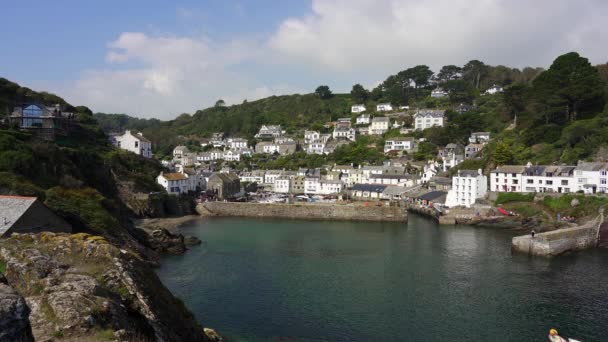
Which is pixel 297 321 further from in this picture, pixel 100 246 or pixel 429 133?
pixel 429 133

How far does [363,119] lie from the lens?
7644cm

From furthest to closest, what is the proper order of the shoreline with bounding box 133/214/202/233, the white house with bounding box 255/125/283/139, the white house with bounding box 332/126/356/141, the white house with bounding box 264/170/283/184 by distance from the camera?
the white house with bounding box 255/125/283/139 < the white house with bounding box 332/126/356/141 < the white house with bounding box 264/170/283/184 < the shoreline with bounding box 133/214/202/233

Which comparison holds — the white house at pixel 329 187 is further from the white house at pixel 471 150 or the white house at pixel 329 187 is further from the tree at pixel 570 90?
the tree at pixel 570 90

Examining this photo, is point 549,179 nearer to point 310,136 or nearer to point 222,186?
point 222,186

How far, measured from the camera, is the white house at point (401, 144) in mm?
60841

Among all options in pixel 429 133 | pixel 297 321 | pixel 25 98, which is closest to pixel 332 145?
pixel 429 133

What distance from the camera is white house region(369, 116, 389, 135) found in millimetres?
70750

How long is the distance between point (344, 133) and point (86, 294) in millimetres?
65979

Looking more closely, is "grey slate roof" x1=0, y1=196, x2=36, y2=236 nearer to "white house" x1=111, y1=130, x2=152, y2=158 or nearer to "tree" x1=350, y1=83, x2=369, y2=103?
"white house" x1=111, y1=130, x2=152, y2=158

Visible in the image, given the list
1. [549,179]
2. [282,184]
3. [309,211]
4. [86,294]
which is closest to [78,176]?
[309,211]

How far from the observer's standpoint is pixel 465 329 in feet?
50.5

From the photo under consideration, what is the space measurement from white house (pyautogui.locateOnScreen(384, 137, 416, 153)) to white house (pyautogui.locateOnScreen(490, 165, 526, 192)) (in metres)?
20.8

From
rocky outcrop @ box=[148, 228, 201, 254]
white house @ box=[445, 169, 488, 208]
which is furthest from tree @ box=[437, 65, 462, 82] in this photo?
rocky outcrop @ box=[148, 228, 201, 254]

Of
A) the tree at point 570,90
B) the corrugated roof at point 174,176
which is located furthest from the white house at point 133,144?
the tree at point 570,90
